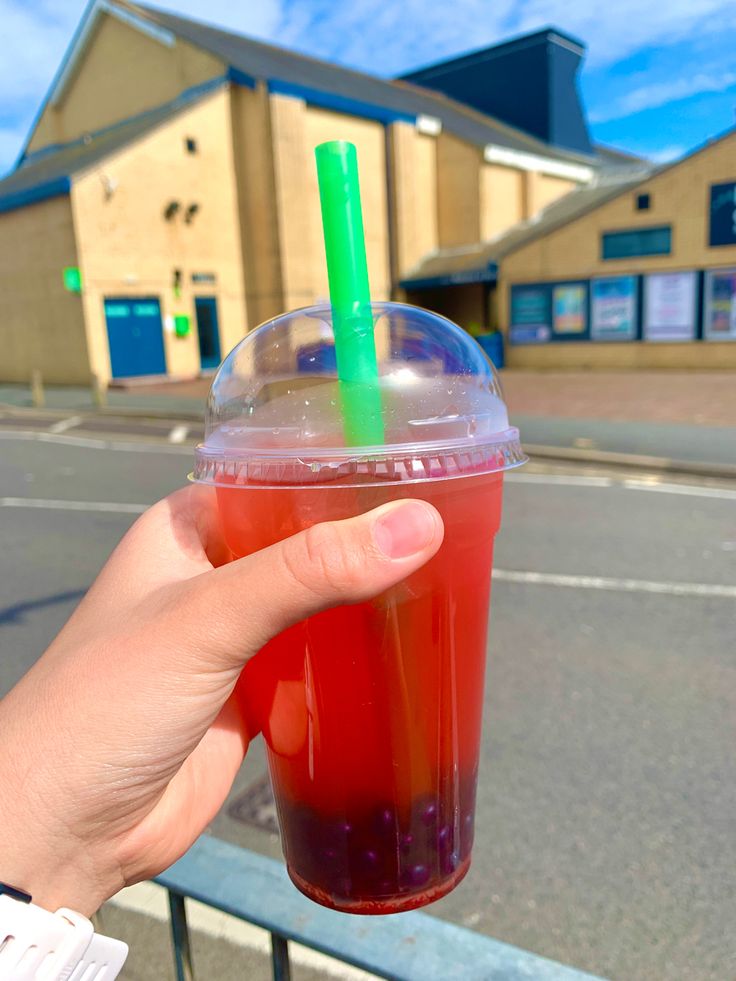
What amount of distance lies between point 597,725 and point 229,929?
194 centimetres

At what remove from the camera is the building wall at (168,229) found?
20281 mm

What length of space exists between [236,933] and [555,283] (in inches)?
848

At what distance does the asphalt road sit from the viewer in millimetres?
2545

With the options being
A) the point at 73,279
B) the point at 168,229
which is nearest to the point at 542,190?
the point at 168,229

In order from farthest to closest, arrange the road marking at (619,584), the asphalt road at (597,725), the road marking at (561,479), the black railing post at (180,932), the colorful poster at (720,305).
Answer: the colorful poster at (720,305) → the road marking at (561,479) → the road marking at (619,584) → the asphalt road at (597,725) → the black railing post at (180,932)

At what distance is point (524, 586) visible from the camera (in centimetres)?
550

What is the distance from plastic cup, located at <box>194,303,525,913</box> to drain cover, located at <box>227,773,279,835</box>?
77.4 inches

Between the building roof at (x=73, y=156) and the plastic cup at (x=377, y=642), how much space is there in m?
20.9

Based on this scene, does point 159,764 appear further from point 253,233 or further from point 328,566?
point 253,233

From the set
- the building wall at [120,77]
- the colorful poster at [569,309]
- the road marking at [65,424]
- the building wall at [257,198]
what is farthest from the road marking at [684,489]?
the building wall at [120,77]

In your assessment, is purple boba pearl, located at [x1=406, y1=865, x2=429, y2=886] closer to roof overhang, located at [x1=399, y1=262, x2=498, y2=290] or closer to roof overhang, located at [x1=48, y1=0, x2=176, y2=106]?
roof overhang, located at [x1=399, y1=262, x2=498, y2=290]

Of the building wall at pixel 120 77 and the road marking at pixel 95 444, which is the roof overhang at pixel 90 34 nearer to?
the building wall at pixel 120 77

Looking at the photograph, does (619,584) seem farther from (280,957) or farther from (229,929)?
(280,957)

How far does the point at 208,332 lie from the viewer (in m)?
23.5
